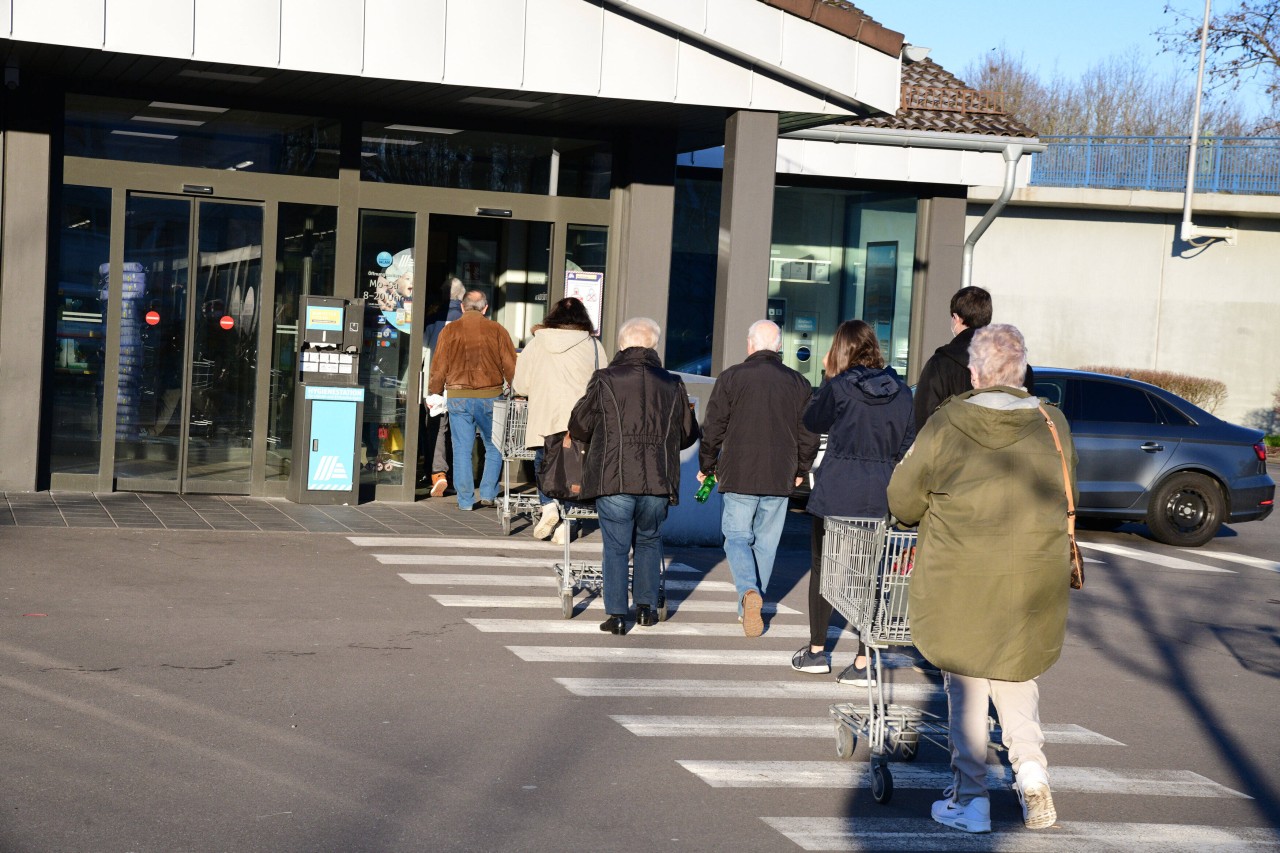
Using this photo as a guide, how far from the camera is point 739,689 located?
772 cm

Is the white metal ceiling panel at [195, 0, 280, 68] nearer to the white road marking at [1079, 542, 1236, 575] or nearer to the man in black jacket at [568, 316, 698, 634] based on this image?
the man in black jacket at [568, 316, 698, 634]

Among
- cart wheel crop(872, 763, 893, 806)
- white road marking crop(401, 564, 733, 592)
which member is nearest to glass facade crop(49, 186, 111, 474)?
white road marking crop(401, 564, 733, 592)

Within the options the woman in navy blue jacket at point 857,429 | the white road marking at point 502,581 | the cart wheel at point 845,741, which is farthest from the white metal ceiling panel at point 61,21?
the cart wheel at point 845,741

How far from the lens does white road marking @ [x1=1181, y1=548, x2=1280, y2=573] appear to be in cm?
1403

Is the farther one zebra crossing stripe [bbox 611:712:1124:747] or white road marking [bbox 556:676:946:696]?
white road marking [bbox 556:676:946:696]

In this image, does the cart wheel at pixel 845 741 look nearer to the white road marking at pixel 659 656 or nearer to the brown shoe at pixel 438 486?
the white road marking at pixel 659 656

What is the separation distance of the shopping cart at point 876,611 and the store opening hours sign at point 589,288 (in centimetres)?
897

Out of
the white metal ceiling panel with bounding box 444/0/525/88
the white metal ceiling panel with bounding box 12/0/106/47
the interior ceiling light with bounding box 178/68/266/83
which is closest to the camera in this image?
the white metal ceiling panel with bounding box 12/0/106/47

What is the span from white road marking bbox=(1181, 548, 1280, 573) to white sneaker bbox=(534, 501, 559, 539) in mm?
6686

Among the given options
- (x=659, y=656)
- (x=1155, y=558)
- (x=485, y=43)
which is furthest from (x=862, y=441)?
(x=1155, y=558)

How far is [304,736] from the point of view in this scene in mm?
6266

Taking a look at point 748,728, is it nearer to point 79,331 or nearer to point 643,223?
point 643,223

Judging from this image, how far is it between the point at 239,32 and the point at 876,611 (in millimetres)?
7629

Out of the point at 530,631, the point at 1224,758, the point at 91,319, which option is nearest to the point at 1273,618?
the point at 1224,758
